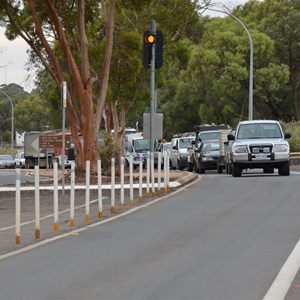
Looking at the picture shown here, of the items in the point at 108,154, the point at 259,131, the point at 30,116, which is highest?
the point at 30,116

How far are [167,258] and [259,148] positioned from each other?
22307 mm

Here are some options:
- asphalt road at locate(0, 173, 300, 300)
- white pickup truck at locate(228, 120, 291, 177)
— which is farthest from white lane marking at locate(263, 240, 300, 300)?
white pickup truck at locate(228, 120, 291, 177)

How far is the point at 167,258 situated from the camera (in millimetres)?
12883

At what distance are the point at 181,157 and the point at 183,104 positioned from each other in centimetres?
2649

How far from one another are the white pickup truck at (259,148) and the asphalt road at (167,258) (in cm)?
1341

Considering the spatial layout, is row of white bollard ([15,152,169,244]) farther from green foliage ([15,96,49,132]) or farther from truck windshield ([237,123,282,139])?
green foliage ([15,96,49,132])

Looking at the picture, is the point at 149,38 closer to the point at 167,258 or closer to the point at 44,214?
the point at 44,214

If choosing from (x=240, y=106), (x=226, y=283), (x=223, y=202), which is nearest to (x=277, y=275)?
(x=226, y=283)

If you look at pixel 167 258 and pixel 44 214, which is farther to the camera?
pixel 44 214

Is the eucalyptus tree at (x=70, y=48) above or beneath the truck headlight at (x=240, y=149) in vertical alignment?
above

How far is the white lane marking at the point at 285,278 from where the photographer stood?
971cm

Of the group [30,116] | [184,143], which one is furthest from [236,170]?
[30,116]

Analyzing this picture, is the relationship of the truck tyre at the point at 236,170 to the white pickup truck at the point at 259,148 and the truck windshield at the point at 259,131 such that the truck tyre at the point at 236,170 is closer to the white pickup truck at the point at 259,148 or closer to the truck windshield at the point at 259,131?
the white pickup truck at the point at 259,148

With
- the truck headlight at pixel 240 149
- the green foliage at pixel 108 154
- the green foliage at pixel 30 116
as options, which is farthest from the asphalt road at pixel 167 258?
the green foliage at pixel 30 116
